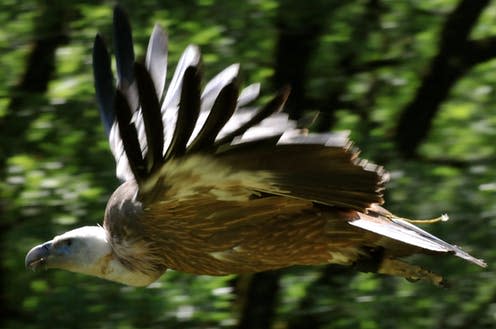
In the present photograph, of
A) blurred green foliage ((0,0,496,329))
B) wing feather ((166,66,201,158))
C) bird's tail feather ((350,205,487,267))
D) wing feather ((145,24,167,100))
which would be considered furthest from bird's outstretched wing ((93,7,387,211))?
blurred green foliage ((0,0,496,329))

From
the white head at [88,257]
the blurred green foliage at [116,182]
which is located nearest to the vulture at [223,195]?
the white head at [88,257]

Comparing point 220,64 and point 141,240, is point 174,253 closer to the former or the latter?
point 141,240

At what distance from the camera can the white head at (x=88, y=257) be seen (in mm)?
5473

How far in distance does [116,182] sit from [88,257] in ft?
6.42

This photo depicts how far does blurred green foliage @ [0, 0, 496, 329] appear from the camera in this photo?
7.49 meters

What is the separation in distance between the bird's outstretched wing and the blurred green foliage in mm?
2482

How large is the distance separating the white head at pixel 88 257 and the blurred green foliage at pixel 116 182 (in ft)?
5.93

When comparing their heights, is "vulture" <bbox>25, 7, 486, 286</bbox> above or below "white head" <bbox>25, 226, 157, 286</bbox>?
above

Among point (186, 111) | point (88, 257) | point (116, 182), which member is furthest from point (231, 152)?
point (116, 182)

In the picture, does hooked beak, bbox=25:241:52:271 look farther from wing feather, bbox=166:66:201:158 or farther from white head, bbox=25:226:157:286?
wing feather, bbox=166:66:201:158

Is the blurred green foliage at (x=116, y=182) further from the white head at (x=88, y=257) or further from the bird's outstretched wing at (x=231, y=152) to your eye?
the bird's outstretched wing at (x=231, y=152)

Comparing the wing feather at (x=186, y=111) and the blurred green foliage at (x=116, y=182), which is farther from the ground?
the wing feather at (x=186, y=111)

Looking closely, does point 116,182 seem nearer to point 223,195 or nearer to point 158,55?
point 158,55

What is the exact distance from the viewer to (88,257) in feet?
18.1
